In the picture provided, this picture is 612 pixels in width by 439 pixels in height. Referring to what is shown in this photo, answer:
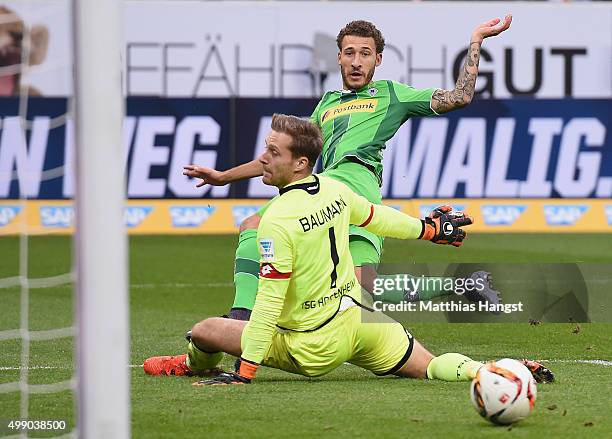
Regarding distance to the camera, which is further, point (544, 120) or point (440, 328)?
point (544, 120)

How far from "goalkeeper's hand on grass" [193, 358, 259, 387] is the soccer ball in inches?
48.7

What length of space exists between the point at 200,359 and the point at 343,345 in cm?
89

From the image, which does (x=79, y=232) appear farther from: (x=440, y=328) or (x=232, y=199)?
(x=232, y=199)

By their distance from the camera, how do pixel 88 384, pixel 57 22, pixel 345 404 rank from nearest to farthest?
pixel 88 384
pixel 345 404
pixel 57 22

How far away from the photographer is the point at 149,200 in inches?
707

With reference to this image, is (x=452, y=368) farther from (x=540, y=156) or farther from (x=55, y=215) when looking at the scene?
(x=540, y=156)

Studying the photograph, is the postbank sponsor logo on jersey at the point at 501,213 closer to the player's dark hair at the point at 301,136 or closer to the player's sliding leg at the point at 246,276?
the player's sliding leg at the point at 246,276

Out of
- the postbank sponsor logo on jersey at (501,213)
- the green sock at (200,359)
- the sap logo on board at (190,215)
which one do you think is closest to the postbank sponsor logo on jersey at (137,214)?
the sap logo on board at (190,215)

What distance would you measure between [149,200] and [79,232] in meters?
13.4

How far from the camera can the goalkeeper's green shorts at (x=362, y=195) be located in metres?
7.84

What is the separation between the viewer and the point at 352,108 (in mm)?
8359

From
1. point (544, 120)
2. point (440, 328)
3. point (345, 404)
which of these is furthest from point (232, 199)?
point (345, 404)

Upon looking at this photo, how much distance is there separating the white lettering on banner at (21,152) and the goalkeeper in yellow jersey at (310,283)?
10.1 metres

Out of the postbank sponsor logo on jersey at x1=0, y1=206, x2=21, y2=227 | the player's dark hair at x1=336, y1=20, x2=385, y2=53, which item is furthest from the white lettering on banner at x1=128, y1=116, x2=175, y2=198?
the player's dark hair at x1=336, y1=20, x2=385, y2=53
